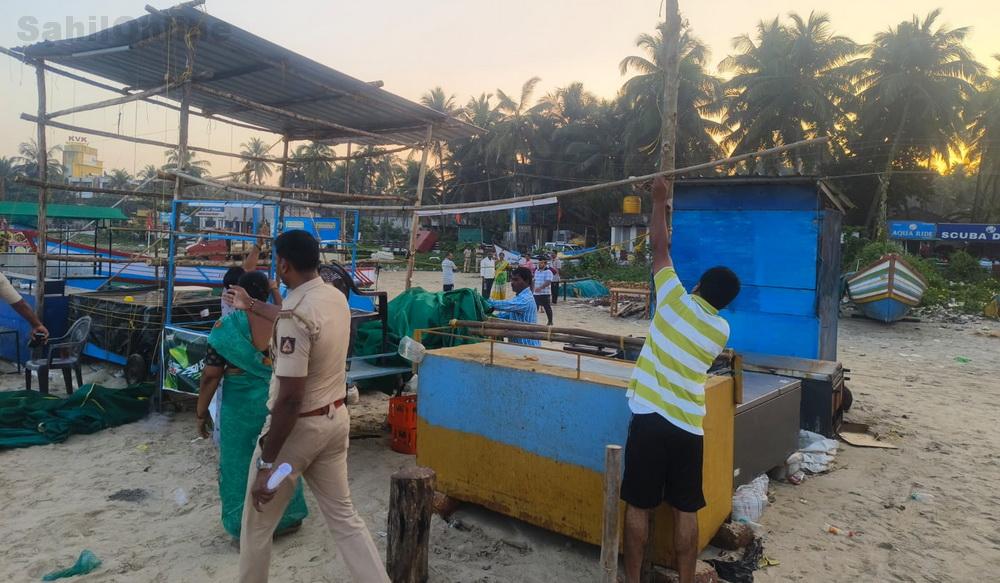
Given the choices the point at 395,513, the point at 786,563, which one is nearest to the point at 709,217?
the point at 786,563

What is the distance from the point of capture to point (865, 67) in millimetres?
31797

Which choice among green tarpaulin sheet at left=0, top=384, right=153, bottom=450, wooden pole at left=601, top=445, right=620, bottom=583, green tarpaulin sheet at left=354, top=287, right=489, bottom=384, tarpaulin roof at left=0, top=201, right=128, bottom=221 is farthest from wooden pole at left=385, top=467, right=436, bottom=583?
tarpaulin roof at left=0, top=201, right=128, bottom=221

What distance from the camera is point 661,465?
3062 mm

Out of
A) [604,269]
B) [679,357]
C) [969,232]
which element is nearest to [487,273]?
[604,269]

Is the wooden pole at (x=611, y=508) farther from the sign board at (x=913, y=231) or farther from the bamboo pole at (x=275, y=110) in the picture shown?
the sign board at (x=913, y=231)

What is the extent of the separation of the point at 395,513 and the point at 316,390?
3.15 ft

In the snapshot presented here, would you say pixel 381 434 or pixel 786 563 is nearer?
pixel 786 563

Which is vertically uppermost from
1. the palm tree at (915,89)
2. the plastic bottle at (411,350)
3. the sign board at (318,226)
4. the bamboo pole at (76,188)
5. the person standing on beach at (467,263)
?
the palm tree at (915,89)

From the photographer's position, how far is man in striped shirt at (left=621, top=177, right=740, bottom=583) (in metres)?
3.03

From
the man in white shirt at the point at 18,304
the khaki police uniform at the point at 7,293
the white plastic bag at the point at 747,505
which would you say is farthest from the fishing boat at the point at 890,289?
the khaki police uniform at the point at 7,293

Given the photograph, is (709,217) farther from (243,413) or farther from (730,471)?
(243,413)

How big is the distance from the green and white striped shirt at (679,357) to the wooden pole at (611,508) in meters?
0.40

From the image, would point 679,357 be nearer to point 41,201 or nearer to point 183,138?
point 183,138

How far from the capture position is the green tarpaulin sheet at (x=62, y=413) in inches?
231
